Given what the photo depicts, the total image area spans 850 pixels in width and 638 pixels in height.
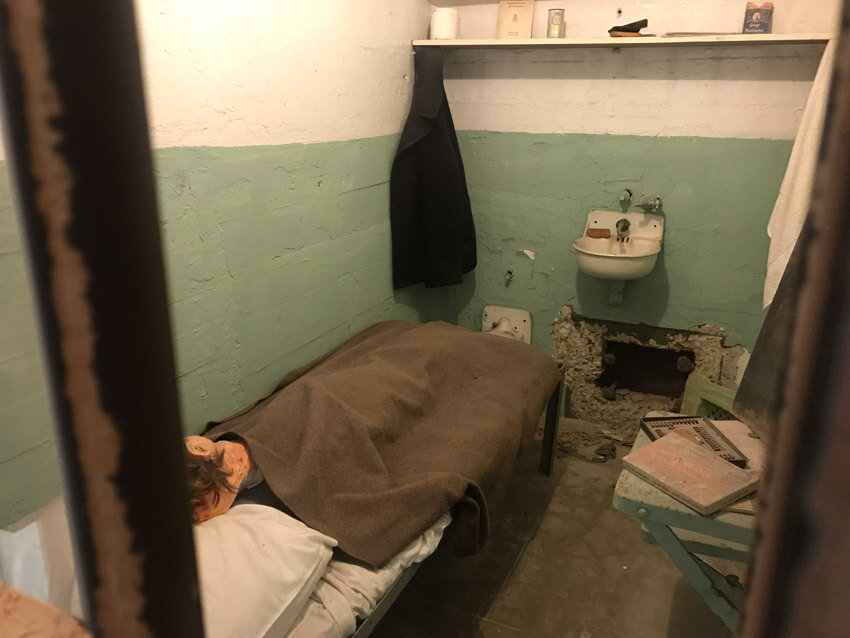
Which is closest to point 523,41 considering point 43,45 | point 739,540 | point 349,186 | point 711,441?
point 349,186

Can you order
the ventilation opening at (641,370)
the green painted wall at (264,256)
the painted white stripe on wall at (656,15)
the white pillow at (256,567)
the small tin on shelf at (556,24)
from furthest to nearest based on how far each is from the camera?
the ventilation opening at (641,370)
the small tin on shelf at (556,24)
the painted white stripe on wall at (656,15)
the green painted wall at (264,256)
the white pillow at (256,567)

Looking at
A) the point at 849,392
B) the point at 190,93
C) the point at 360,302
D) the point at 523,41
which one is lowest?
the point at 360,302

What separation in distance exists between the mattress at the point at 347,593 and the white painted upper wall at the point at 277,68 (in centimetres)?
113

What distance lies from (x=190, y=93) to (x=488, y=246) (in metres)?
1.79

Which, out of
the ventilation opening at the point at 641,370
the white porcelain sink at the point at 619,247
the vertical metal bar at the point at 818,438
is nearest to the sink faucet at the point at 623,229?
the white porcelain sink at the point at 619,247

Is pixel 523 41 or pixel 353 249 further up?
pixel 523 41

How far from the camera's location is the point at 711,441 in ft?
6.11

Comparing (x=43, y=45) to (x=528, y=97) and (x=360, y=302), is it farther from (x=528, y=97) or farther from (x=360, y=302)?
(x=528, y=97)

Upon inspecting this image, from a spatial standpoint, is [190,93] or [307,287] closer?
[190,93]

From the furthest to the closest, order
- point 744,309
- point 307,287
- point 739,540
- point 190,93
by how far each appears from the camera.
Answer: point 744,309 < point 307,287 < point 190,93 < point 739,540

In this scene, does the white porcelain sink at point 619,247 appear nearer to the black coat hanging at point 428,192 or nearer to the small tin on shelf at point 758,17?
the black coat hanging at point 428,192

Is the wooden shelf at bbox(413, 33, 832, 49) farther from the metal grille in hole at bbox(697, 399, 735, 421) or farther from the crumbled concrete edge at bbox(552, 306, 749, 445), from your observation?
the metal grille in hole at bbox(697, 399, 735, 421)

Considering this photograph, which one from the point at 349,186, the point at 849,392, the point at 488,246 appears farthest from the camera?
Answer: the point at 488,246

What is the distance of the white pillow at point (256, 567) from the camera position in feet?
4.34
